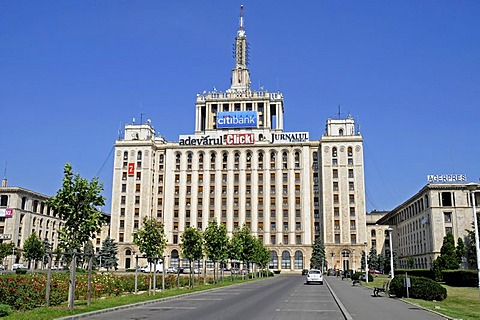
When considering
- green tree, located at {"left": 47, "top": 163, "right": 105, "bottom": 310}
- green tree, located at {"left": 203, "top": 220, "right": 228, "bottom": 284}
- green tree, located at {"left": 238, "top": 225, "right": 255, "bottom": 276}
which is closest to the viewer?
green tree, located at {"left": 47, "top": 163, "right": 105, "bottom": 310}

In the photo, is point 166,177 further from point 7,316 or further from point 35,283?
point 7,316

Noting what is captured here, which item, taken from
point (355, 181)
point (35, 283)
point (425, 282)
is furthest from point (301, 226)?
point (35, 283)

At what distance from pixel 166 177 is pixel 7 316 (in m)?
103

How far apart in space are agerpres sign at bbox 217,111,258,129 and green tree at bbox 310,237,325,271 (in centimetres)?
3382

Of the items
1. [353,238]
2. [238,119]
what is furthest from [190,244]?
[238,119]

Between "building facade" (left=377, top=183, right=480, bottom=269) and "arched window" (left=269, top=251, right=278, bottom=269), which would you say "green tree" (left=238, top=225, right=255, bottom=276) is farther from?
"arched window" (left=269, top=251, right=278, bottom=269)

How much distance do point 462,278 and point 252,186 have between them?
73117mm

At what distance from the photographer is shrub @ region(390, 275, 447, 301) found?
30292mm

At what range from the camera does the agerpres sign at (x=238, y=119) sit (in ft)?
402

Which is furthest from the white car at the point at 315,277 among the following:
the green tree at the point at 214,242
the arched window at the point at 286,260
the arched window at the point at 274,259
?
the arched window at the point at 274,259

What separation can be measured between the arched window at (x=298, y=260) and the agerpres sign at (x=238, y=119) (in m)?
33.2

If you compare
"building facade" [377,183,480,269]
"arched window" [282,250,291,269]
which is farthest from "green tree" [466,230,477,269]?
"arched window" [282,250,291,269]

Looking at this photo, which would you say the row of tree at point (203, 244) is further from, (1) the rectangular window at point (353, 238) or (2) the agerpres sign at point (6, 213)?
(2) the agerpres sign at point (6, 213)

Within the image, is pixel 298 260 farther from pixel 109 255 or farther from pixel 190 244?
pixel 190 244
